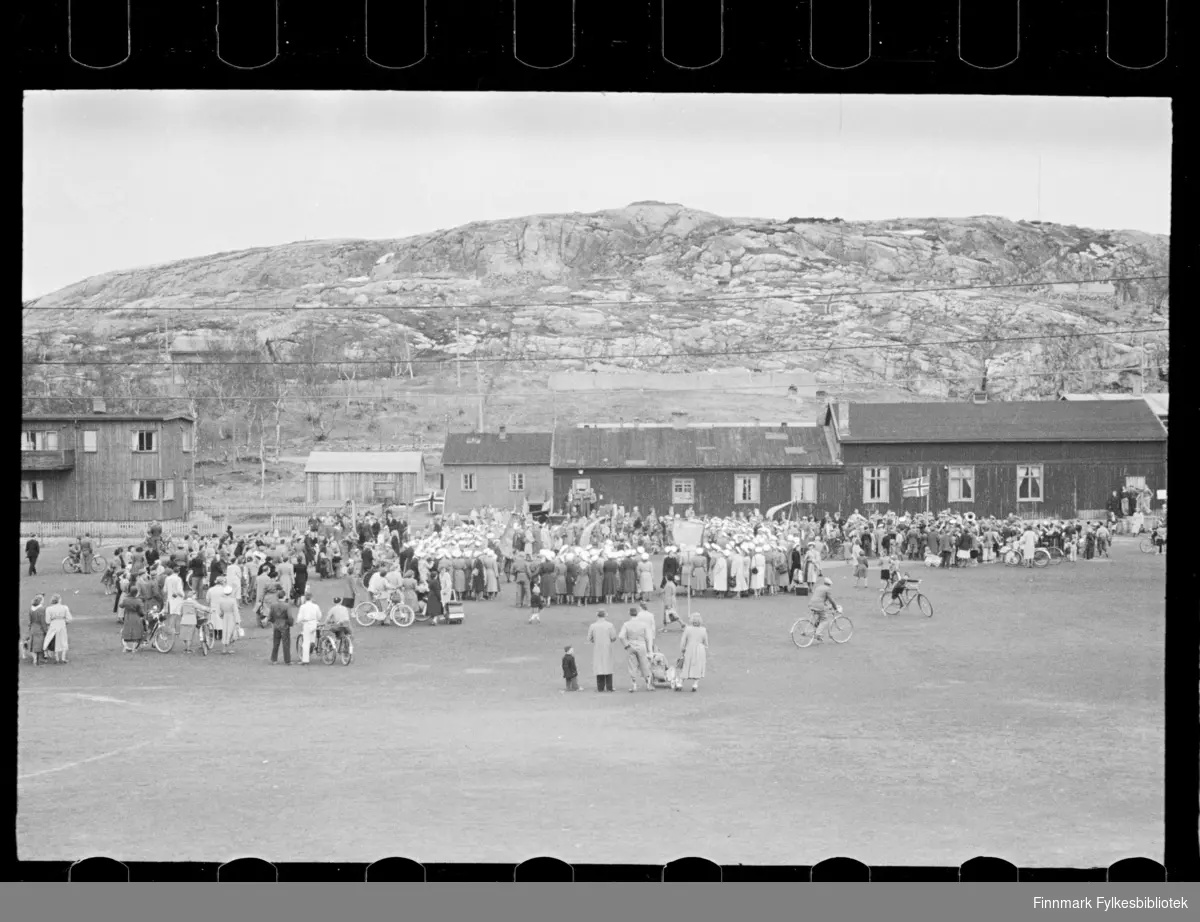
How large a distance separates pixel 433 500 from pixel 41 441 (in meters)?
4.46

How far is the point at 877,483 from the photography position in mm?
16859

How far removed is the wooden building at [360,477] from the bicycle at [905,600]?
19.0ft

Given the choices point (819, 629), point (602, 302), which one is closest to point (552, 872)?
point (819, 629)

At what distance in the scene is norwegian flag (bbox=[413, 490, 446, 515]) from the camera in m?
16.6

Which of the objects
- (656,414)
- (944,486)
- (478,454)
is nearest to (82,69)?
(478,454)

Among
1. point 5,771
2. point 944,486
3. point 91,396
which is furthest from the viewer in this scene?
point 944,486

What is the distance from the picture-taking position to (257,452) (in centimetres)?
1605

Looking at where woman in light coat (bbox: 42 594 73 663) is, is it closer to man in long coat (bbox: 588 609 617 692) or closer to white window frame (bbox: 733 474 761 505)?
man in long coat (bbox: 588 609 617 692)

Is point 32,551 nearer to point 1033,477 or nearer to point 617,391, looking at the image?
point 617,391

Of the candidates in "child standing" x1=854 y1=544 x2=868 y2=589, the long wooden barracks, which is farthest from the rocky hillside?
"child standing" x1=854 y1=544 x2=868 y2=589

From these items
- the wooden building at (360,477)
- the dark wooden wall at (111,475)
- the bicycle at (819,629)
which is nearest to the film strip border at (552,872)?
the bicycle at (819,629)

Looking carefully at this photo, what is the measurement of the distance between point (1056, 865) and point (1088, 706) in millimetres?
2550

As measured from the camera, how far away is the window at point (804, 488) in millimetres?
16875

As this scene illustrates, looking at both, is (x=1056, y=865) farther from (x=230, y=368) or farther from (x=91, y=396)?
(x=91, y=396)
